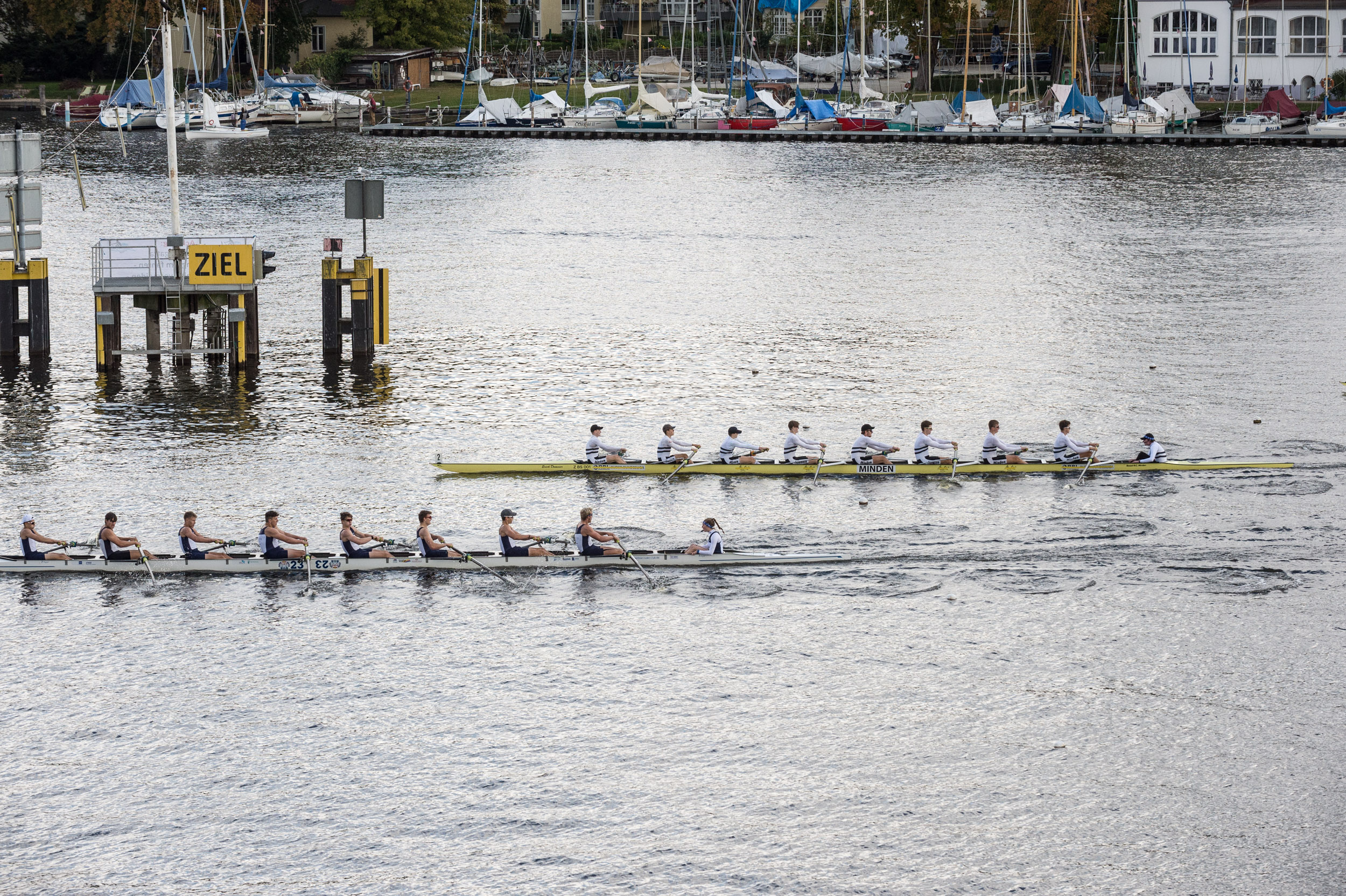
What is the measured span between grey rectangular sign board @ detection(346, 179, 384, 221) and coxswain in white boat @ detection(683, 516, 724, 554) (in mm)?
20948

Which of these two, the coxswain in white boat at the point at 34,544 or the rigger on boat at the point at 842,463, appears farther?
the rigger on boat at the point at 842,463

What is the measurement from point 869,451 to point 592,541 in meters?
9.68

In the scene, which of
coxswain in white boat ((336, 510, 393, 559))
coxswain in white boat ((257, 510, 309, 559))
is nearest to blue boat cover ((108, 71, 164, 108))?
coxswain in white boat ((257, 510, 309, 559))

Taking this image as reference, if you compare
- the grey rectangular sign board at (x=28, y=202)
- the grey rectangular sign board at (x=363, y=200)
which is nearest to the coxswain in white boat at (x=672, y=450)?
the grey rectangular sign board at (x=363, y=200)

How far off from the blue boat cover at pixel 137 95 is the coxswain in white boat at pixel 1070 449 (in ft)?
388

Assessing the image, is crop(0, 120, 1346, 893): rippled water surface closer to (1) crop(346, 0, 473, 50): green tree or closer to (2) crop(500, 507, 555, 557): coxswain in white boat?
(2) crop(500, 507, 555, 557): coxswain in white boat

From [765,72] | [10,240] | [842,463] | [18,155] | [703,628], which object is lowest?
[703,628]

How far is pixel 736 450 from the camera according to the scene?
4184 cm

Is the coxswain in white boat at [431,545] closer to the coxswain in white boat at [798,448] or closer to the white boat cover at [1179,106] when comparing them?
the coxswain in white boat at [798,448]

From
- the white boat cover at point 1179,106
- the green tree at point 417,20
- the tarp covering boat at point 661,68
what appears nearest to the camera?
the white boat cover at point 1179,106

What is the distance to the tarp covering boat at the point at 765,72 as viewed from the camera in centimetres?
15162

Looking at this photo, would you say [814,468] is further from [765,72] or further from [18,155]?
[765,72]

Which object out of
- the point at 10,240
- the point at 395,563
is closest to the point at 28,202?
the point at 10,240

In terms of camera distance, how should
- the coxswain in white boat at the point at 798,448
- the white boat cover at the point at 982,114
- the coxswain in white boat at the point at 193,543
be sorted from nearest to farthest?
the coxswain in white boat at the point at 193,543 → the coxswain in white boat at the point at 798,448 → the white boat cover at the point at 982,114
